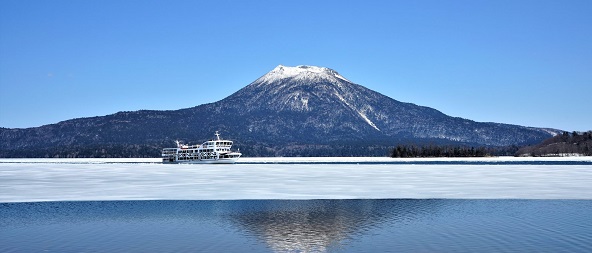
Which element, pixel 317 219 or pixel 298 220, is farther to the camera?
pixel 317 219

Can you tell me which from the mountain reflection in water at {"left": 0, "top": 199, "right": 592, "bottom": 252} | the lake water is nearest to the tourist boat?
the lake water

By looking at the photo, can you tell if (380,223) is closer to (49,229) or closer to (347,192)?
(49,229)

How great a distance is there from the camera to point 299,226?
2248 cm

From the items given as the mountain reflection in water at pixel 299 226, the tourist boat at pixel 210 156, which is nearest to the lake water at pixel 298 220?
the mountain reflection in water at pixel 299 226

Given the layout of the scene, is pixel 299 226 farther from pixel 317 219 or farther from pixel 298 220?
pixel 317 219

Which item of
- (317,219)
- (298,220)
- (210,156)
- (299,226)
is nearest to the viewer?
(299,226)

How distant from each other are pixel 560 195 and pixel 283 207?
1521 cm

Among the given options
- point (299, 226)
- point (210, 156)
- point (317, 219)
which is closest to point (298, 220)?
point (317, 219)

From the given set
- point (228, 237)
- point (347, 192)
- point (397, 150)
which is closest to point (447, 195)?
point (347, 192)

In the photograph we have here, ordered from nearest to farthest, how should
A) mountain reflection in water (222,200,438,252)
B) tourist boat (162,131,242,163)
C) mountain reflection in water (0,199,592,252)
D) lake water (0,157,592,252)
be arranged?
mountain reflection in water (0,199,592,252) < lake water (0,157,592,252) < mountain reflection in water (222,200,438,252) < tourist boat (162,131,242,163)

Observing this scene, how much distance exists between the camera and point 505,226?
72.9ft

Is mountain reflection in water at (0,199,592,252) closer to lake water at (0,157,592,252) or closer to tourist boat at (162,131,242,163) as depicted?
lake water at (0,157,592,252)

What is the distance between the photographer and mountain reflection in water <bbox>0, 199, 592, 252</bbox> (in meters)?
18.6

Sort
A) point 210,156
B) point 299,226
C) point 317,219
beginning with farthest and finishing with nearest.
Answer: point 210,156 < point 317,219 < point 299,226
